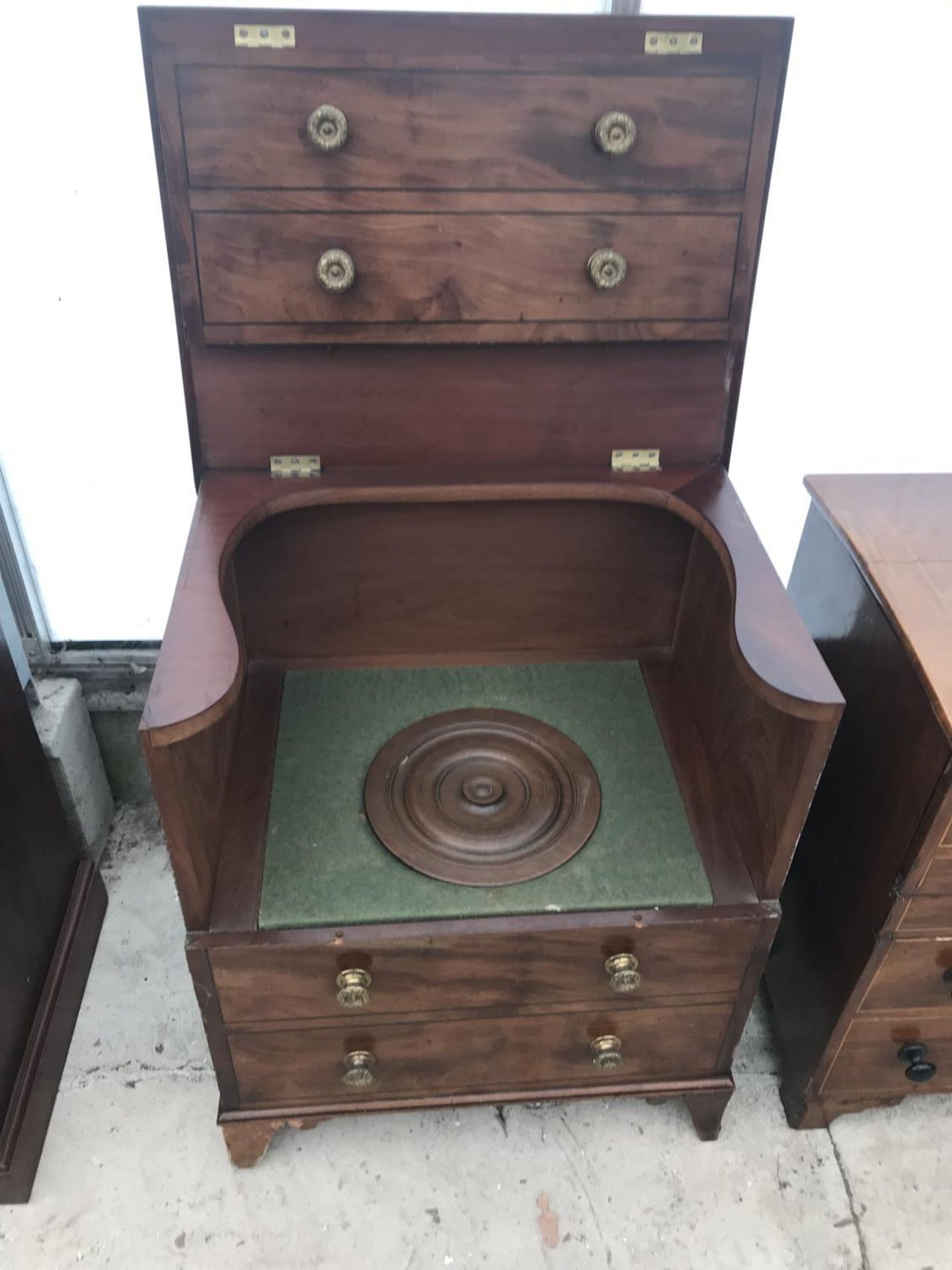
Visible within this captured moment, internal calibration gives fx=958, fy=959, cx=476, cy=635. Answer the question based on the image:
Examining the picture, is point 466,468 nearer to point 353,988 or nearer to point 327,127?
point 327,127

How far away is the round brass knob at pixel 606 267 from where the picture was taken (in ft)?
3.86

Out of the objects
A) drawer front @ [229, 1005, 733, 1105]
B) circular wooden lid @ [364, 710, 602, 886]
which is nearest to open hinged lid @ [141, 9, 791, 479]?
circular wooden lid @ [364, 710, 602, 886]

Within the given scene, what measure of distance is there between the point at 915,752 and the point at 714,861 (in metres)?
0.28

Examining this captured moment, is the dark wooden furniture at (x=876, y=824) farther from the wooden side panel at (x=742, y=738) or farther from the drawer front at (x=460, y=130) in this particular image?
the drawer front at (x=460, y=130)

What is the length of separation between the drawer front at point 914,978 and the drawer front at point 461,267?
34.6 inches

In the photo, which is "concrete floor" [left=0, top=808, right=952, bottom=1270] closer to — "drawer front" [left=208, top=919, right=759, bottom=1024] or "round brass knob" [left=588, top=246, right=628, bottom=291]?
"drawer front" [left=208, top=919, right=759, bottom=1024]

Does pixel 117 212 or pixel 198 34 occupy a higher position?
pixel 198 34

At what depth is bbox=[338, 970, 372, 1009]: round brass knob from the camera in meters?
1.19

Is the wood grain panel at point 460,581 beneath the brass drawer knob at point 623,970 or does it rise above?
above

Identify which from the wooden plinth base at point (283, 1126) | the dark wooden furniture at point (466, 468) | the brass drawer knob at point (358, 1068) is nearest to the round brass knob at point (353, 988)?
the dark wooden furniture at point (466, 468)

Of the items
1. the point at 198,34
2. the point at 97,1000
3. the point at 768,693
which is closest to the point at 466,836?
the point at 768,693

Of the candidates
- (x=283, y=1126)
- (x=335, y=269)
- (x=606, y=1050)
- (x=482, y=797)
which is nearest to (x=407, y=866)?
(x=482, y=797)

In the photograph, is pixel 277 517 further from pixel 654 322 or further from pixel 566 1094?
pixel 566 1094

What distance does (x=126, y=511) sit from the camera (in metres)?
1.73
